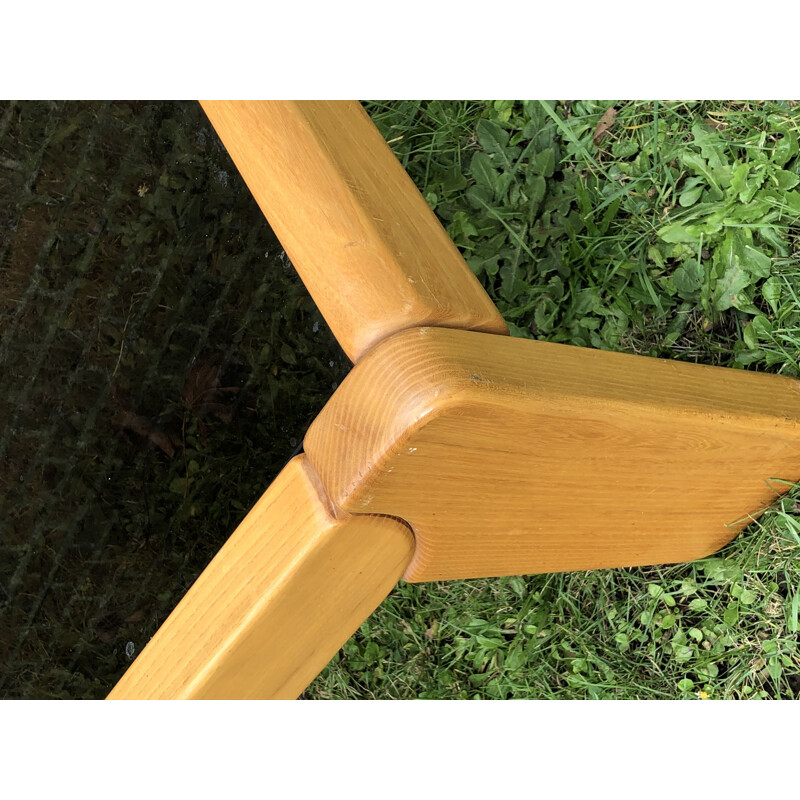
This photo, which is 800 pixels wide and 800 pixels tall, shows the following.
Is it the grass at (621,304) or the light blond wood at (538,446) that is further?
the grass at (621,304)

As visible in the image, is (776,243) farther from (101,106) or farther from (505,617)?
(101,106)

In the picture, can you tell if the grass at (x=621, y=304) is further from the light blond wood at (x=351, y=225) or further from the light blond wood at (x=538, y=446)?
the light blond wood at (x=351, y=225)

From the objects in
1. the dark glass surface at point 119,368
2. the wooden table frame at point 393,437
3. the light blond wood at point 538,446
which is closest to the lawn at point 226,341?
the dark glass surface at point 119,368

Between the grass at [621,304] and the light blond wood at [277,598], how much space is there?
0.77 meters

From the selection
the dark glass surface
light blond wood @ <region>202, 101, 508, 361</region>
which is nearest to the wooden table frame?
light blond wood @ <region>202, 101, 508, 361</region>

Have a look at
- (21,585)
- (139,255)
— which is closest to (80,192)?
(139,255)

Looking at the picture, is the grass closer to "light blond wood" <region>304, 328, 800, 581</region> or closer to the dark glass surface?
"light blond wood" <region>304, 328, 800, 581</region>

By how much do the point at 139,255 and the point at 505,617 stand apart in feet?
3.49

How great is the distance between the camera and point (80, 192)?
4.10 feet

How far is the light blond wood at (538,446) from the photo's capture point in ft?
2.21

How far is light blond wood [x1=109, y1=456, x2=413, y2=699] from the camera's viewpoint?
0.75 metres

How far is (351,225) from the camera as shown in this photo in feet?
2.46

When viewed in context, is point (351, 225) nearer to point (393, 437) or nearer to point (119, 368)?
point (393, 437)

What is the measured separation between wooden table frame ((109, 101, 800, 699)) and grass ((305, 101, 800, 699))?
440 mm
